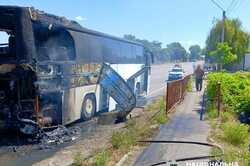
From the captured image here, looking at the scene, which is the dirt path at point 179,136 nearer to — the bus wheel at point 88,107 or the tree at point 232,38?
the bus wheel at point 88,107

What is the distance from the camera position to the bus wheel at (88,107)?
12992 mm

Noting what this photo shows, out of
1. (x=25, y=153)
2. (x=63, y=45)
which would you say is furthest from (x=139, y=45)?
(x=25, y=153)

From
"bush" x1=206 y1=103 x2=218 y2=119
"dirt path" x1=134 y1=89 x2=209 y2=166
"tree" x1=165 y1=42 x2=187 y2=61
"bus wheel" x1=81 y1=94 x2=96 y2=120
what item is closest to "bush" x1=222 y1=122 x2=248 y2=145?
"dirt path" x1=134 y1=89 x2=209 y2=166

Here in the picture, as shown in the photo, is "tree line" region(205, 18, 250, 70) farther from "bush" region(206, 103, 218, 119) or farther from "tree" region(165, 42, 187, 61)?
"tree" region(165, 42, 187, 61)

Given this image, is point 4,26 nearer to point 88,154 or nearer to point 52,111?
point 52,111

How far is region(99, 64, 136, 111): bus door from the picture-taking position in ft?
46.2

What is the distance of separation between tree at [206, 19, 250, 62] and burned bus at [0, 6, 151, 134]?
46929mm

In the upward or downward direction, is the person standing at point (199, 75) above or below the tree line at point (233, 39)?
below

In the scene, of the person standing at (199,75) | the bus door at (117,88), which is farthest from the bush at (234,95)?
the person standing at (199,75)

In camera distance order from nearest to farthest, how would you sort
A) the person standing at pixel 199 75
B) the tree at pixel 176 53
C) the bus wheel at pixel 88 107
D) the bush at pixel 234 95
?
the bus wheel at pixel 88 107
the bush at pixel 234 95
the person standing at pixel 199 75
the tree at pixel 176 53

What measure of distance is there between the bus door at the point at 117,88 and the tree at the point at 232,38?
45.9m

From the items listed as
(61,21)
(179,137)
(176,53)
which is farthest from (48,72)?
(176,53)

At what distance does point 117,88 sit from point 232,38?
163 feet

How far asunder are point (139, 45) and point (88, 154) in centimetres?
1372
